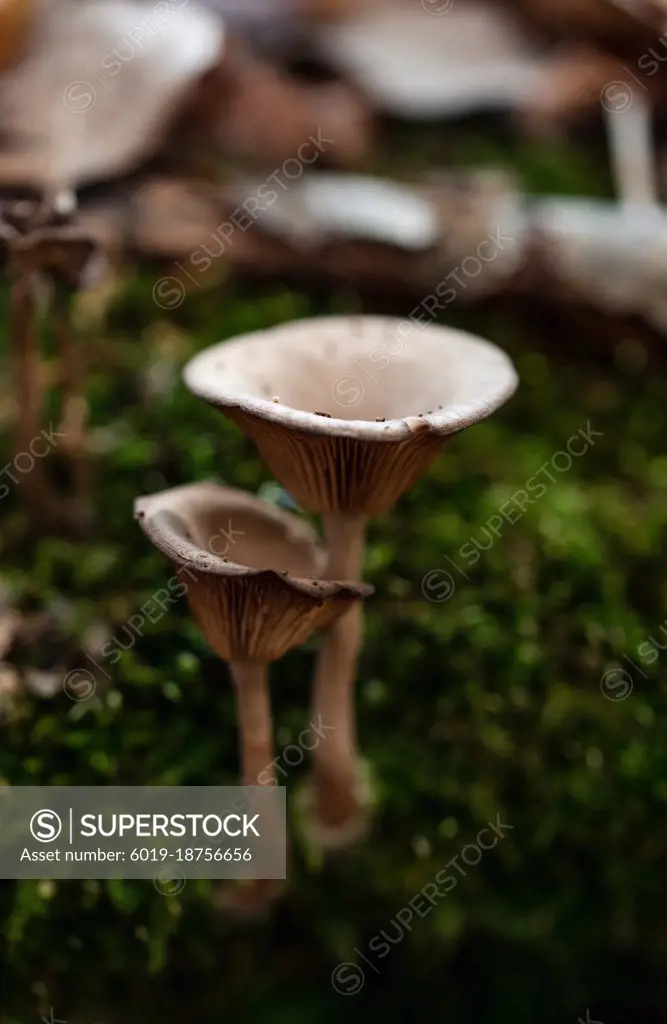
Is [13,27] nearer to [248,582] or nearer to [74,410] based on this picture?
[74,410]

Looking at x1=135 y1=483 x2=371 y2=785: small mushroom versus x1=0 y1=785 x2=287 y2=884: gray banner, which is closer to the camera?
x1=135 y1=483 x2=371 y2=785: small mushroom

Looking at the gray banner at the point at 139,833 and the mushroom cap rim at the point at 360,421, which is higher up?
the mushroom cap rim at the point at 360,421

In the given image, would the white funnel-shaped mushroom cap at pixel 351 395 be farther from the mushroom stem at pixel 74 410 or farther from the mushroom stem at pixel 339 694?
the mushroom stem at pixel 74 410

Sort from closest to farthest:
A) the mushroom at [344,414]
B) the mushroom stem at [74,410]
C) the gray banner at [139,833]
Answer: the mushroom at [344,414]
the gray banner at [139,833]
the mushroom stem at [74,410]

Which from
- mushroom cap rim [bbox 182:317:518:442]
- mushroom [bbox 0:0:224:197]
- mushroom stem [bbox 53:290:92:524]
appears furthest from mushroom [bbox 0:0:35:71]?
mushroom cap rim [bbox 182:317:518:442]

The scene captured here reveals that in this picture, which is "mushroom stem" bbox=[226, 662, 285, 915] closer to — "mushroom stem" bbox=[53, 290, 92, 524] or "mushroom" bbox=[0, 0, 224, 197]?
"mushroom stem" bbox=[53, 290, 92, 524]

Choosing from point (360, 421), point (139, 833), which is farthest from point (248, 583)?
point (139, 833)

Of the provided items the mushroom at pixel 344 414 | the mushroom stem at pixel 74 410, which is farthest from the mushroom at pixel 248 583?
the mushroom stem at pixel 74 410

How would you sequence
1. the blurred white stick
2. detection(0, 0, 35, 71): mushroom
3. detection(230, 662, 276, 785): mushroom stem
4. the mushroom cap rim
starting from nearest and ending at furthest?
1. the mushroom cap rim
2. detection(230, 662, 276, 785): mushroom stem
3. detection(0, 0, 35, 71): mushroom
4. the blurred white stick
